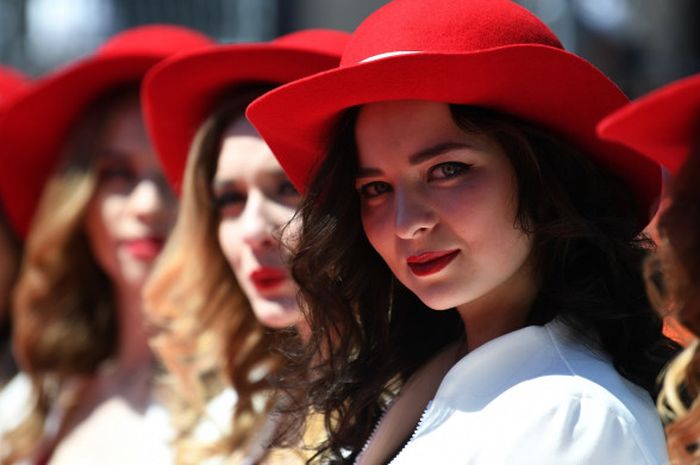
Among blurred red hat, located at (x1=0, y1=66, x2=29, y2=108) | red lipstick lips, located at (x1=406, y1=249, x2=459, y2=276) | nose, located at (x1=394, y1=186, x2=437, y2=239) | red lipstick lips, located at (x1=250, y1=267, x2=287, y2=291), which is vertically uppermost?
nose, located at (x1=394, y1=186, x2=437, y2=239)

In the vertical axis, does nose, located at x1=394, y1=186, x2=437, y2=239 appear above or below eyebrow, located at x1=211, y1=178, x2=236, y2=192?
above

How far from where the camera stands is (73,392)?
13.6 feet

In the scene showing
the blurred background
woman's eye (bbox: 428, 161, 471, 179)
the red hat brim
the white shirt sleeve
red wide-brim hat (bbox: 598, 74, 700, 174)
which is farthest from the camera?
the blurred background

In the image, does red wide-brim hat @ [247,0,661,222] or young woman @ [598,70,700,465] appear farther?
red wide-brim hat @ [247,0,661,222]

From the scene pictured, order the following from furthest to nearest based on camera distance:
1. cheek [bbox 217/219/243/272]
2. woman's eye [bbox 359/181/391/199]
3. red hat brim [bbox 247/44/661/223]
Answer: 1. cheek [bbox 217/219/243/272]
2. woman's eye [bbox 359/181/391/199]
3. red hat brim [bbox 247/44/661/223]

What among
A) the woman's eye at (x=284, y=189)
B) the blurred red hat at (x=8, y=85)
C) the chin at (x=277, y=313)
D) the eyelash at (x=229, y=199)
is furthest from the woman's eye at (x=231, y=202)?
the blurred red hat at (x=8, y=85)

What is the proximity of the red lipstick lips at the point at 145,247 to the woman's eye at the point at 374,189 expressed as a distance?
1.56m

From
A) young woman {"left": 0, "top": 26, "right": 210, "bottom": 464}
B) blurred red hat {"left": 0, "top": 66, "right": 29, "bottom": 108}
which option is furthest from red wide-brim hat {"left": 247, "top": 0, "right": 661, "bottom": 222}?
blurred red hat {"left": 0, "top": 66, "right": 29, "bottom": 108}

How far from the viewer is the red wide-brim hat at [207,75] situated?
312 centimetres

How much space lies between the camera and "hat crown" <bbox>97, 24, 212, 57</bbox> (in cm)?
394

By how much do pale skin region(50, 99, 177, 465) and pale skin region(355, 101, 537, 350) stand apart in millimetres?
1626

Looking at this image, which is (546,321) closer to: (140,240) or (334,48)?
(334,48)

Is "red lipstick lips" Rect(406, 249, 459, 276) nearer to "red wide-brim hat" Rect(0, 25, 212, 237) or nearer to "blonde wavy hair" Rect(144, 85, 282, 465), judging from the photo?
"blonde wavy hair" Rect(144, 85, 282, 465)

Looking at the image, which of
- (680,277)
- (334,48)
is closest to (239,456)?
(334,48)
